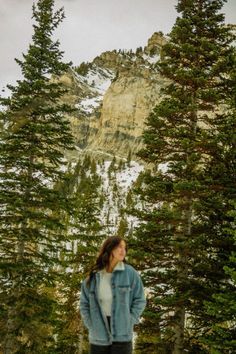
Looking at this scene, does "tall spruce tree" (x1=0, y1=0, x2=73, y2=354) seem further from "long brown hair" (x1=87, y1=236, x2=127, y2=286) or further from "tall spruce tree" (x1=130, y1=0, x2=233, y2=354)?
"long brown hair" (x1=87, y1=236, x2=127, y2=286)

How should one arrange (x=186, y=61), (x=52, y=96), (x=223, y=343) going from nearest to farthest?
(x=223, y=343) → (x=186, y=61) → (x=52, y=96)

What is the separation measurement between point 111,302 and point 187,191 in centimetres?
879

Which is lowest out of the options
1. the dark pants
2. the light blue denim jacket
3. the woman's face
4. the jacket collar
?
the dark pants

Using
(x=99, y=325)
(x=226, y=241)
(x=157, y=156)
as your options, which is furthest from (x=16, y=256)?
(x=99, y=325)

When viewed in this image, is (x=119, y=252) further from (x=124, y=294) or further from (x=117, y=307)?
(x=117, y=307)

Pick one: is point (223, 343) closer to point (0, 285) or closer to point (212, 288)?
point (212, 288)

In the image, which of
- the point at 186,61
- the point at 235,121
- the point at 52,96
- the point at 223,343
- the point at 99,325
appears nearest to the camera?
the point at 99,325

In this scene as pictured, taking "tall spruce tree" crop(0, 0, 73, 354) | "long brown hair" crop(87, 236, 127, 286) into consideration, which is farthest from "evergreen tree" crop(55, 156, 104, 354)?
"long brown hair" crop(87, 236, 127, 286)

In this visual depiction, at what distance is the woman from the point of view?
4219 millimetres

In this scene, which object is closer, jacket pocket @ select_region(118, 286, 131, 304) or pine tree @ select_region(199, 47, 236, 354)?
jacket pocket @ select_region(118, 286, 131, 304)

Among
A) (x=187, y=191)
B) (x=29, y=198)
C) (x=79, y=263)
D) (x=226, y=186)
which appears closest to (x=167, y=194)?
(x=187, y=191)

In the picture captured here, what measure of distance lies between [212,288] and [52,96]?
945 centimetres

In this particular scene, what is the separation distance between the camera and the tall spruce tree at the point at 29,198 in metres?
13.9

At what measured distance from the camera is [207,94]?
13648 mm
